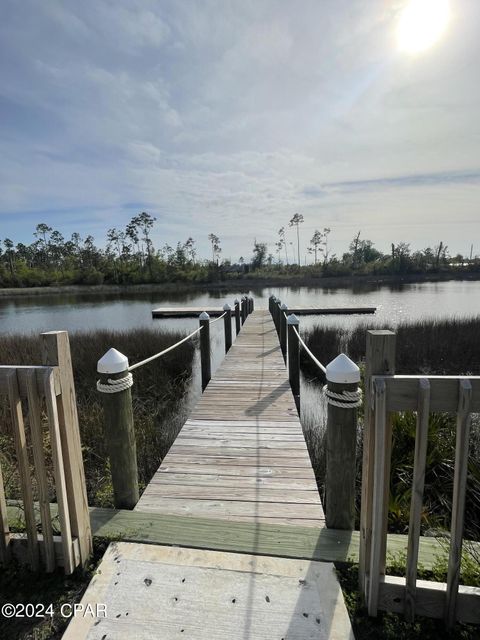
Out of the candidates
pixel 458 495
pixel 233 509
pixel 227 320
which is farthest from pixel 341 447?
pixel 227 320

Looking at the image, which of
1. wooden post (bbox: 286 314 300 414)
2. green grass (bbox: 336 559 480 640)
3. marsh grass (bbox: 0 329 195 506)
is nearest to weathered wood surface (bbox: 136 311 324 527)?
wooden post (bbox: 286 314 300 414)

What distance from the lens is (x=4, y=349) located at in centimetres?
1096

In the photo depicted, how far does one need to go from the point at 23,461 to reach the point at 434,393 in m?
2.01

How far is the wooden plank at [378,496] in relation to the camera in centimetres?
155

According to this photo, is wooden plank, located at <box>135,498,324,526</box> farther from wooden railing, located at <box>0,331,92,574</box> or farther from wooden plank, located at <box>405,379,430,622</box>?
wooden plank, located at <box>405,379,430,622</box>

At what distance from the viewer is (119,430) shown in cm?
247

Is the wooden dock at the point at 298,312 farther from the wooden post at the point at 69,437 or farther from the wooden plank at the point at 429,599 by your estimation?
the wooden plank at the point at 429,599

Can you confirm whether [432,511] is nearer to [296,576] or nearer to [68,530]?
[296,576]

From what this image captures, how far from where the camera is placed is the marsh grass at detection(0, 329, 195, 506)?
4.15 m

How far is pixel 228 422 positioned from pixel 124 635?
275 cm

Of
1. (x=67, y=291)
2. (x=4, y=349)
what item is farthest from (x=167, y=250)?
(x=4, y=349)

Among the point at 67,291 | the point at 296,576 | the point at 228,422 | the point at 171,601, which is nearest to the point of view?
the point at 171,601

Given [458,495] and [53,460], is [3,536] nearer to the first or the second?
[53,460]

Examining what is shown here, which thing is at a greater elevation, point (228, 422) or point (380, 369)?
point (380, 369)
